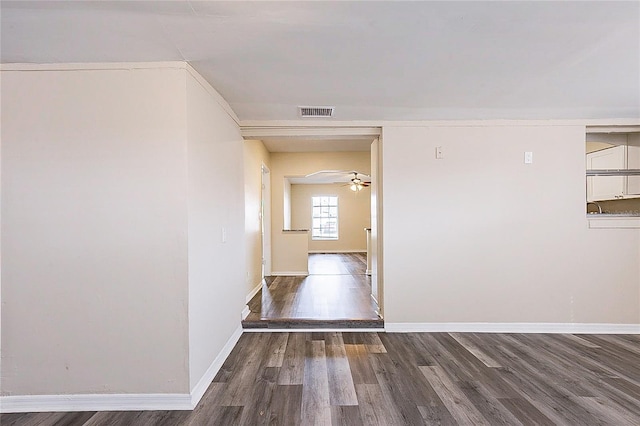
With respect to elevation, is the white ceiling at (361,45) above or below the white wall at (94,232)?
above

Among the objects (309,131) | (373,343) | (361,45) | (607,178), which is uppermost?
(361,45)

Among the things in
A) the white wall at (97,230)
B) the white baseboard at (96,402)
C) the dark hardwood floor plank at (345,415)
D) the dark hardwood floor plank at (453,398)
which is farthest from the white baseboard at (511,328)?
the white wall at (97,230)

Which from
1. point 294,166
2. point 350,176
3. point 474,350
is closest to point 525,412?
point 474,350

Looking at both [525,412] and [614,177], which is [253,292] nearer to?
[525,412]

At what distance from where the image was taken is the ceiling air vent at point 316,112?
3.02 metres

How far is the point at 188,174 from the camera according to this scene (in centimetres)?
213

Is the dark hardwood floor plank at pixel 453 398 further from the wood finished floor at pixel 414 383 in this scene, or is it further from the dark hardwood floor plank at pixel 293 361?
the dark hardwood floor plank at pixel 293 361

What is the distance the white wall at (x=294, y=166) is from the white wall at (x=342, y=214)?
4480 mm

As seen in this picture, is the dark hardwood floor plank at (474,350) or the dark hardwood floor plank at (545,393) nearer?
the dark hardwood floor plank at (545,393)

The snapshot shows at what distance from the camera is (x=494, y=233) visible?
3.44 m

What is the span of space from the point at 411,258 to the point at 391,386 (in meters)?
1.44

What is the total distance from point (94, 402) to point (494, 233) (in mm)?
3809

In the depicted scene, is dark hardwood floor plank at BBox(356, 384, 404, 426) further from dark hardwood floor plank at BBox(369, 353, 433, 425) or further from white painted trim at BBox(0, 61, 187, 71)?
white painted trim at BBox(0, 61, 187, 71)

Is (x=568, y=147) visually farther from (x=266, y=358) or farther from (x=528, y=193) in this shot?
(x=266, y=358)
